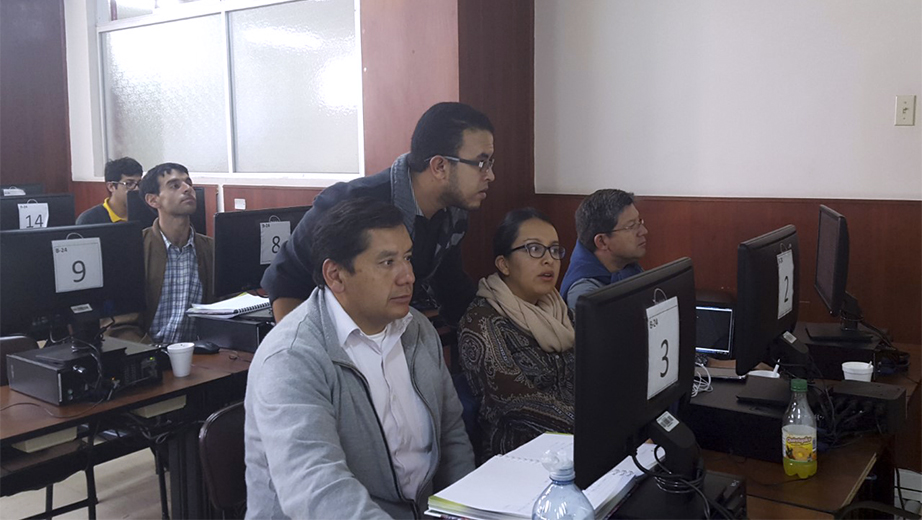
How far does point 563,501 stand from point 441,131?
4.40 feet

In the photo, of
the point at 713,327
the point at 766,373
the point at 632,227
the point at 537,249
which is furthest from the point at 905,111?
the point at 537,249

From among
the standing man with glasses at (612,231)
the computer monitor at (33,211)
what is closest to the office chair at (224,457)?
the standing man with glasses at (612,231)

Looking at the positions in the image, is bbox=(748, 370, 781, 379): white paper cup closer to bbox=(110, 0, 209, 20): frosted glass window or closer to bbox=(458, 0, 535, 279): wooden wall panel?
bbox=(458, 0, 535, 279): wooden wall panel

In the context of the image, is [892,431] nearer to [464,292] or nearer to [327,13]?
[464,292]

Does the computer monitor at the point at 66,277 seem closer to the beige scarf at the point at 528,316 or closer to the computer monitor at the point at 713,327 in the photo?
the beige scarf at the point at 528,316

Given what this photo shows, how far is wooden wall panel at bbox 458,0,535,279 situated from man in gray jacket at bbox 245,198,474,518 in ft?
7.75

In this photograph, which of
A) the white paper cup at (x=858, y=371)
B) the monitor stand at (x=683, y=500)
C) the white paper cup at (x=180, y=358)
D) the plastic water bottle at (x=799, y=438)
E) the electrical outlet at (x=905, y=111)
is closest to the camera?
the monitor stand at (x=683, y=500)

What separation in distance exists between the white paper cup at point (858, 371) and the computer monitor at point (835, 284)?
0.30 metres

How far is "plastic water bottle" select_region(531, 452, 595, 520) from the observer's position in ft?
3.94

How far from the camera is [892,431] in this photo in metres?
1.86

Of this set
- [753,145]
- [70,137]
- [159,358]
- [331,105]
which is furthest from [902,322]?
[70,137]

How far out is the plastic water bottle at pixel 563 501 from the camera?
3.94 feet

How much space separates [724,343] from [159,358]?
6.33ft

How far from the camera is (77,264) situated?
94.7 inches
